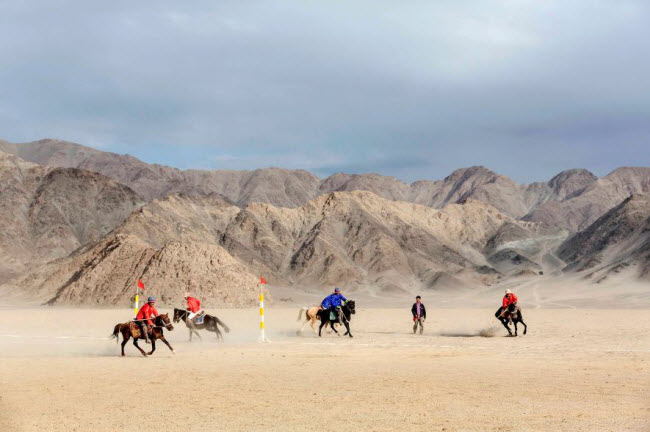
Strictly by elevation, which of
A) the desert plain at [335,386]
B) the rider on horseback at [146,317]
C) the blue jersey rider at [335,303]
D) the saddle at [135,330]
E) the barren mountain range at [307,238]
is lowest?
the desert plain at [335,386]

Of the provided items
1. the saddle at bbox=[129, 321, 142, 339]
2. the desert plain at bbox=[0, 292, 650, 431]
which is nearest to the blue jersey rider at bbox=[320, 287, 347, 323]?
the desert plain at bbox=[0, 292, 650, 431]

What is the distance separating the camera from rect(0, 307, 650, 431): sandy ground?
1166 centimetres

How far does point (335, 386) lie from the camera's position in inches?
601

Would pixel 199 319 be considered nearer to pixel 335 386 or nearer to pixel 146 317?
pixel 146 317

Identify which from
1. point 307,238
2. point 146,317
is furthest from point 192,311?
point 307,238

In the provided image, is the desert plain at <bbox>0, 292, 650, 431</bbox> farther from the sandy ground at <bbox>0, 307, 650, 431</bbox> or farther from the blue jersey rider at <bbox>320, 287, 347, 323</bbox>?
the blue jersey rider at <bbox>320, 287, 347, 323</bbox>

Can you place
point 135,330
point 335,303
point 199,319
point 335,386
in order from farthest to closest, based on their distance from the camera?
point 335,303 < point 199,319 < point 135,330 < point 335,386

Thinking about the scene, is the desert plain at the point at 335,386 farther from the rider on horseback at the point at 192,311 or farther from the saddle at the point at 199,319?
the rider on horseback at the point at 192,311

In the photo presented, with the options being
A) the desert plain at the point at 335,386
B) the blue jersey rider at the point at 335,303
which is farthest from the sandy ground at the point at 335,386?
the blue jersey rider at the point at 335,303

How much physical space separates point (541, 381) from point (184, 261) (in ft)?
201

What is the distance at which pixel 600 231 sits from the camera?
14050 cm

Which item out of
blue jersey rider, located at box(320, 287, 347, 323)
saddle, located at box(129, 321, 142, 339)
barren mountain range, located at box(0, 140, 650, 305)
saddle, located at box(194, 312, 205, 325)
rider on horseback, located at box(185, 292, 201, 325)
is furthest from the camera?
barren mountain range, located at box(0, 140, 650, 305)

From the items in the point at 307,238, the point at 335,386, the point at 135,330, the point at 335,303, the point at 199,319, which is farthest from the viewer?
the point at 307,238

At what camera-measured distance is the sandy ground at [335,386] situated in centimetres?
1166
